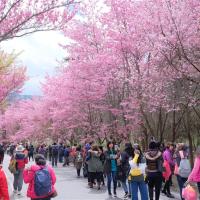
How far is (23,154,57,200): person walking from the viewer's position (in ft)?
23.3

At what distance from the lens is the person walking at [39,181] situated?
7.10m

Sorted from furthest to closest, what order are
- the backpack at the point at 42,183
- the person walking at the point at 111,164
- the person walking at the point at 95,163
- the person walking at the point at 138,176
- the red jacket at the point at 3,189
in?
the person walking at the point at 95,163 → the person walking at the point at 111,164 → the person walking at the point at 138,176 → the backpack at the point at 42,183 → the red jacket at the point at 3,189

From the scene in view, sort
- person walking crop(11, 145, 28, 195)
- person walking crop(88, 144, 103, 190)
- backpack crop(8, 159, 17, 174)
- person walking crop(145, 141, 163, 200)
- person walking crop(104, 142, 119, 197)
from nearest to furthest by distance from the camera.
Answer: person walking crop(145, 141, 163, 200)
person walking crop(104, 142, 119, 197)
backpack crop(8, 159, 17, 174)
person walking crop(11, 145, 28, 195)
person walking crop(88, 144, 103, 190)

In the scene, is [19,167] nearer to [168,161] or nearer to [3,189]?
[168,161]

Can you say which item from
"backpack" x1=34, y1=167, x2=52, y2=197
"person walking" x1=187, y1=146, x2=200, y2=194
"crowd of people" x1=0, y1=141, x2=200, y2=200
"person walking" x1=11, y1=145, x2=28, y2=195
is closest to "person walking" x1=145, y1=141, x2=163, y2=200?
"crowd of people" x1=0, y1=141, x2=200, y2=200

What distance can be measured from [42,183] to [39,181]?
6cm

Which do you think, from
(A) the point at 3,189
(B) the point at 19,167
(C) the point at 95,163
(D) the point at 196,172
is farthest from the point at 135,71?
(A) the point at 3,189

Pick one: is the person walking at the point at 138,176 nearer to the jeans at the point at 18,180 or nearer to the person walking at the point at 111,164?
the person walking at the point at 111,164

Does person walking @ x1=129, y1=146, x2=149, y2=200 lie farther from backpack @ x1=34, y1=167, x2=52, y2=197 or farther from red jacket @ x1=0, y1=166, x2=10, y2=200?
red jacket @ x1=0, y1=166, x2=10, y2=200

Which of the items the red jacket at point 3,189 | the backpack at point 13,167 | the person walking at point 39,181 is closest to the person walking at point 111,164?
the backpack at point 13,167

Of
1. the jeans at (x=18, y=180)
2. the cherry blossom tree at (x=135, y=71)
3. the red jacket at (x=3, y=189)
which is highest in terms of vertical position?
the cherry blossom tree at (x=135, y=71)

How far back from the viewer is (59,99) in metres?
28.4

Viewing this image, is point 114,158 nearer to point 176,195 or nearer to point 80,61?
point 176,195

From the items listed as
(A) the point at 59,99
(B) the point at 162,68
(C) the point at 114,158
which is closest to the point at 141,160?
(C) the point at 114,158
